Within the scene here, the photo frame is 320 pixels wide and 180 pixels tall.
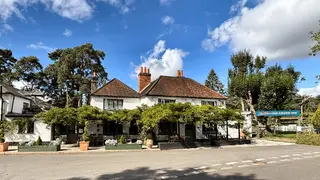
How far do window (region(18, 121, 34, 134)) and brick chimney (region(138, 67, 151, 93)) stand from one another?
40.4ft

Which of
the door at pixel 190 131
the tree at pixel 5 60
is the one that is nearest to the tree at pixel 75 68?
the tree at pixel 5 60

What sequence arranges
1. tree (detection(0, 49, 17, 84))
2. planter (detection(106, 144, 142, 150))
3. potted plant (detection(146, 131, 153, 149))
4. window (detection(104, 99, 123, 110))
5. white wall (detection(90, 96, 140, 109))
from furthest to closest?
tree (detection(0, 49, 17, 84)) < window (detection(104, 99, 123, 110)) < white wall (detection(90, 96, 140, 109)) < potted plant (detection(146, 131, 153, 149)) < planter (detection(106, 144, 142, 150))

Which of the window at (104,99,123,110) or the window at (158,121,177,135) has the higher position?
the window at (104,99,123,110)

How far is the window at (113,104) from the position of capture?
25.6 meters

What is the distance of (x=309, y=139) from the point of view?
77.5 feet

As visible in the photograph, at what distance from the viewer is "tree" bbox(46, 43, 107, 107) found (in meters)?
39.2

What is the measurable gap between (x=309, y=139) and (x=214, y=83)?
156ft

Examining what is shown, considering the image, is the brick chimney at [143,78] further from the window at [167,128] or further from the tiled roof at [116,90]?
the window at [167,128]

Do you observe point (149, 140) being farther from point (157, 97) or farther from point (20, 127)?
point (20, 127)

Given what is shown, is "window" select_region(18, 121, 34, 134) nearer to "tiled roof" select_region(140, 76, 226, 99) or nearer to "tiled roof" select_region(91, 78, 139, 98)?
"tiled roof" select_region(91, 78, 139, 98)

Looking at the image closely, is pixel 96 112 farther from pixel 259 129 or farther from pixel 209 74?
pixel 209 74

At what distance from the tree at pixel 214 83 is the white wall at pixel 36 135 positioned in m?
53.2

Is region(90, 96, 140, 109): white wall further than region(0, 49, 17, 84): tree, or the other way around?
region(0, 49, 17, 84): tree

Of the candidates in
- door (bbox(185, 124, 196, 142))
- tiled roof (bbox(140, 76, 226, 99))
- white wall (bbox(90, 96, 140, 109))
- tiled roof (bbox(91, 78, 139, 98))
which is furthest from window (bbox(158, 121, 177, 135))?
tiled roof (bbox(91, 78, 139, 98))
